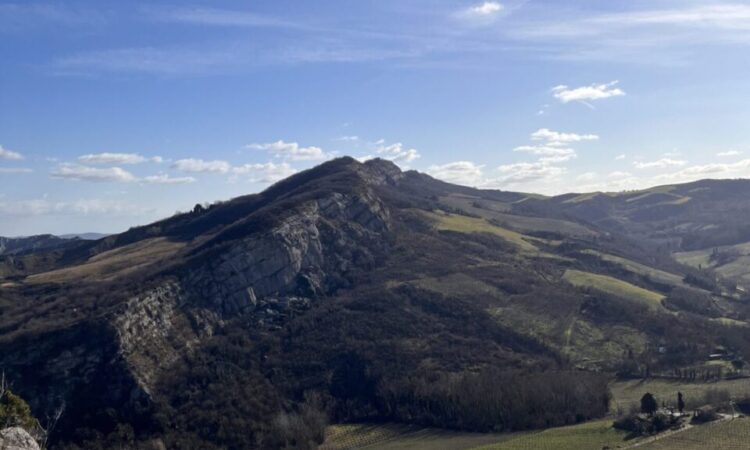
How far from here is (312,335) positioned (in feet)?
474

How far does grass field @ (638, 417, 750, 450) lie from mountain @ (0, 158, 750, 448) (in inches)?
662

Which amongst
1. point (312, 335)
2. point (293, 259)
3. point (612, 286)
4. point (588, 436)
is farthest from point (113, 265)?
point (612, 286)

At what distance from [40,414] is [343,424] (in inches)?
2027

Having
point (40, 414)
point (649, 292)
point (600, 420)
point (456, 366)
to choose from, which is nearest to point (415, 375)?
point (456, 366)

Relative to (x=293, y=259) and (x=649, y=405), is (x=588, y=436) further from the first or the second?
(x=293, y=259)

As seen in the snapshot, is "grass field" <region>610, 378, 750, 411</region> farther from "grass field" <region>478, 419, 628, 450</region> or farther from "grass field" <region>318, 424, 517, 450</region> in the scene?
"grass field" <region>318, 424, 517, 450</region>

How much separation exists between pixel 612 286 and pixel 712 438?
92343 mm

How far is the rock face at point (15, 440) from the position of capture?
3630 centimetres

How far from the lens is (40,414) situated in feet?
374

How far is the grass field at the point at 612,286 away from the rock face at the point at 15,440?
15550 cm

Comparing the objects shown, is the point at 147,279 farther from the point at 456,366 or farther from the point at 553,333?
the point at 553,333

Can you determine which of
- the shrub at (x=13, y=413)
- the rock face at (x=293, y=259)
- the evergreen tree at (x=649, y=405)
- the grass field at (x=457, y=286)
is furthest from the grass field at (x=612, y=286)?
the shrub at (x=13, y=413)

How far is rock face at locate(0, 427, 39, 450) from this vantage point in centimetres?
3630


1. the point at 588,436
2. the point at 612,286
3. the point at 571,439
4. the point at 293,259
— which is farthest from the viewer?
the point at 612,286
